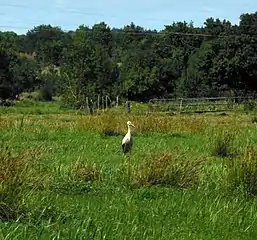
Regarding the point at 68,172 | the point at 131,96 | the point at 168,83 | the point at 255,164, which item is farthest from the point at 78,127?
the point at 168,83

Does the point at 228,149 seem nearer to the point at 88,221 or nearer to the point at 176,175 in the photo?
the point at 176,175

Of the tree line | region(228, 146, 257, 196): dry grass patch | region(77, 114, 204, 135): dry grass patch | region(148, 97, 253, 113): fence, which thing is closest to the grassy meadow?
region(228, 146, 257, 196): dry grass patch

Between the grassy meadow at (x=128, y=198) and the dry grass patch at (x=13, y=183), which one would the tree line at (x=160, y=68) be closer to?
the grassy meadow at (x=128, y=198)

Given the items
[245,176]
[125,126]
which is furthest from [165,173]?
[125,126]

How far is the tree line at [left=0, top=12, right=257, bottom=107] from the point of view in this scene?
62094 mm

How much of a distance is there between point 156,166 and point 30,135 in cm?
1106

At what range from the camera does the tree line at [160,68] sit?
62.1m

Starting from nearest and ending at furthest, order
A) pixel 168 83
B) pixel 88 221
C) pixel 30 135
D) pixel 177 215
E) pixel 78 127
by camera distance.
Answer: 1. pixel 88 221
2. pixel 177 215
3. pixel 30 135
4. pixel 78 127
5. pixel 168 83

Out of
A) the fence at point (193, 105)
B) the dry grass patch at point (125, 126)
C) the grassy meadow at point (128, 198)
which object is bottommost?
the fence at point (193, 105)

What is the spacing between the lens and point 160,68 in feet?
241

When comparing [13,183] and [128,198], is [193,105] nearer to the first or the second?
[128,198]

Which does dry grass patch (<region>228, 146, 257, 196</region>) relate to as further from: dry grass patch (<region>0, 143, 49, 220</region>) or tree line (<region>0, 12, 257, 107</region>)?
tree line (<region>0, 12, 257, 107</region>)

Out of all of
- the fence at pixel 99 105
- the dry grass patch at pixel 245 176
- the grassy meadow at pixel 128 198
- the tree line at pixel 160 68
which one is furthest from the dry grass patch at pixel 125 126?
the tree line at pixel 160 68

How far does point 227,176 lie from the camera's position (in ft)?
33.1
